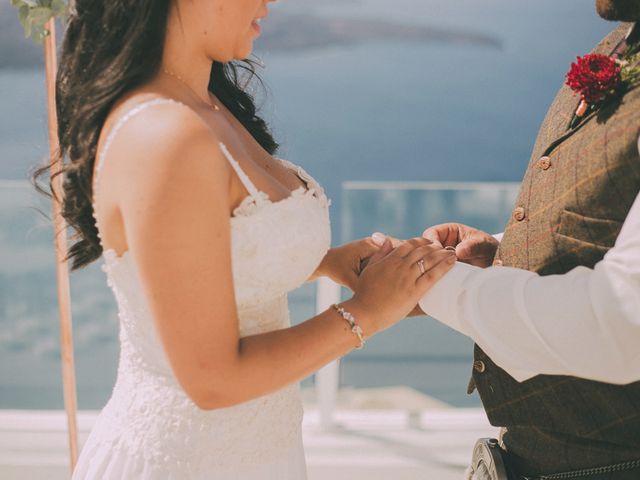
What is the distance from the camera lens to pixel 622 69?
50.8 inches

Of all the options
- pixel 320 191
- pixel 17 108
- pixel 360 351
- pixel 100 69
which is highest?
pixel 100 69

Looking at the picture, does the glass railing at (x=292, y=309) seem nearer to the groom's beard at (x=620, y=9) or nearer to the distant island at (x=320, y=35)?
the groom's beard at (x=620, y=9)

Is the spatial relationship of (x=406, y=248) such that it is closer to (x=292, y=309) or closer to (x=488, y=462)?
(x=488, y=462)

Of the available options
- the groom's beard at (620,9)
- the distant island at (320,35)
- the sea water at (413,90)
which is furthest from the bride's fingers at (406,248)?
the distant island at (320,35)

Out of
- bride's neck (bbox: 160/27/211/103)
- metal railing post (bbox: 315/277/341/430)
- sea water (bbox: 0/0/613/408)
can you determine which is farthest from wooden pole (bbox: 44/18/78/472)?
sea water (bbox: 0/0/613/408)

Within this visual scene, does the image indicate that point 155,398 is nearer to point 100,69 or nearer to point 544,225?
point 100,69

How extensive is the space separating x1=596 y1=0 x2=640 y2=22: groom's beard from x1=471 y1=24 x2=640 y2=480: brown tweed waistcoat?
0.13 m

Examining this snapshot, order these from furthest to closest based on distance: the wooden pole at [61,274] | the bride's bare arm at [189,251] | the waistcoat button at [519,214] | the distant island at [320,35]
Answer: the distant island at [320,35]
the wooden pole at [61,274]
the waistcoat button at [519,214]
the bride's bare arm at [189,251]

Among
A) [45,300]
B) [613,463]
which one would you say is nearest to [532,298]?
[613,463]

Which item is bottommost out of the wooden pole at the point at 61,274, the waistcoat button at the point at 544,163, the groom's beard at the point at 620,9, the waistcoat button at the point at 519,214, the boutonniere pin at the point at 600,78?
the wooden pole at the point at 61,274

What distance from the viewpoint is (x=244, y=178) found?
1.25 meters

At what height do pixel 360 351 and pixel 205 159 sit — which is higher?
pixel 205 159

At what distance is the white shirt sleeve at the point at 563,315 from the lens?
1.13 metres

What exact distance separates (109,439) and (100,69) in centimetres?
66
